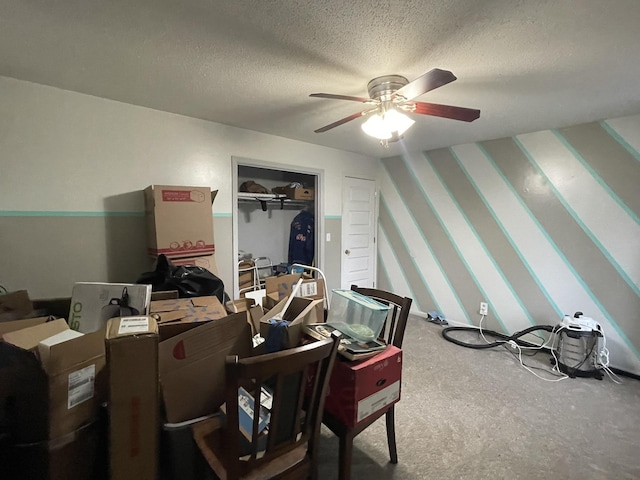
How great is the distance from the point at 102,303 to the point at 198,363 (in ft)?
2.63

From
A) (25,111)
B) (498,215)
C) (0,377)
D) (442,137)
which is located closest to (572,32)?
(442,137)

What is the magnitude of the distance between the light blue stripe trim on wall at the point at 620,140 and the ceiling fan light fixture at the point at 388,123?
2148 millimetres

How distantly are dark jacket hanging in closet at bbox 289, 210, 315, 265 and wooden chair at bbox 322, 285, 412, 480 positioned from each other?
7.21ft

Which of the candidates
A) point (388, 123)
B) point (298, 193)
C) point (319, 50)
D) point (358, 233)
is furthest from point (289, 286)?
point (358, 233)

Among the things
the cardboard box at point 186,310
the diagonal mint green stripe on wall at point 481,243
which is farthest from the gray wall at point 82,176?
the diagonal mint green stripe on wall at point 481,243

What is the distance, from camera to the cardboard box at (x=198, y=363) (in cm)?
132

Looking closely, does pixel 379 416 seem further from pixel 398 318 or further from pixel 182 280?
pixel 182 280

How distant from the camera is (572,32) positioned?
1.46m

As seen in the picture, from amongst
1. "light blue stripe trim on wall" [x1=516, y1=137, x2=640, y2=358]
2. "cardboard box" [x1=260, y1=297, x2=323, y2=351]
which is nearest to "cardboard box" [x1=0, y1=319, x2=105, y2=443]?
"cardboard box" [x1=260, y1=297, x2=323, y2=351]

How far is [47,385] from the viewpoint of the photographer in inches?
45.6

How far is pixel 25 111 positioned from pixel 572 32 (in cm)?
326

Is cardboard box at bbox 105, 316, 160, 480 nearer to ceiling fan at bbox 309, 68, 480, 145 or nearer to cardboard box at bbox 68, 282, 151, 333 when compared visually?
cardboard box at bbox 68, 282, 151, 333

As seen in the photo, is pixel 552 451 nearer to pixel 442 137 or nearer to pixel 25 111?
pixel 442 137

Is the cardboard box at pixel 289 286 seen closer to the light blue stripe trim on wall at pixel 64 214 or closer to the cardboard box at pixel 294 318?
the cardboard box at pixel 294 318
